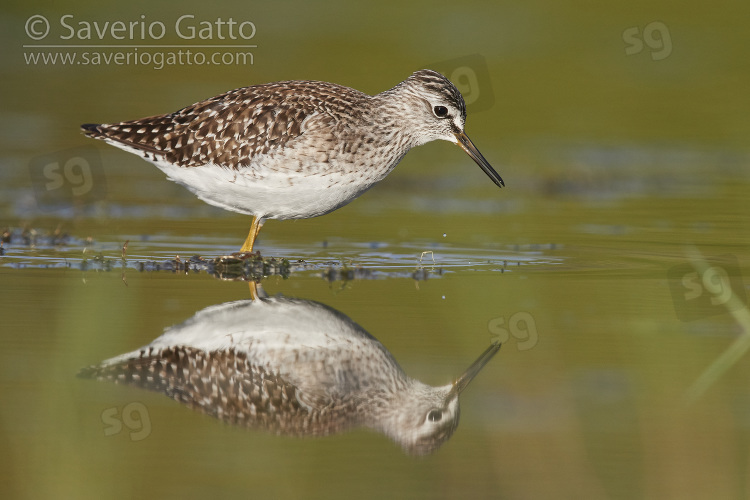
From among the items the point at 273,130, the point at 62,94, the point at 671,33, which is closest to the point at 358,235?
the point at 273,130

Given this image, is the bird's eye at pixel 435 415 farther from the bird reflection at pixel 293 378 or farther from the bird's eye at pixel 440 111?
the bird's eye at pixel 440 111

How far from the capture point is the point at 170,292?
10.0 meters

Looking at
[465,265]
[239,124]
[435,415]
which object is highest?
[239,124]

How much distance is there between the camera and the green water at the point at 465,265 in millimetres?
6359

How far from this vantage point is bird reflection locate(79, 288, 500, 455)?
7012 millimetres

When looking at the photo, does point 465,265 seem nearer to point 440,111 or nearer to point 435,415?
point 440,111

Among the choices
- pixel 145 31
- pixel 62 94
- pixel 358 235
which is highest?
pixel 145 31

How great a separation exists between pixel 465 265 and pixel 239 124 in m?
2.51

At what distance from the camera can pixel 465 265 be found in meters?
11.5

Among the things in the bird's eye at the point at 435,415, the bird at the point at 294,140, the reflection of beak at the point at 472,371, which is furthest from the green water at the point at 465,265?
the bird at the point at 294,140

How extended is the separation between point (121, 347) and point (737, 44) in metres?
19.9

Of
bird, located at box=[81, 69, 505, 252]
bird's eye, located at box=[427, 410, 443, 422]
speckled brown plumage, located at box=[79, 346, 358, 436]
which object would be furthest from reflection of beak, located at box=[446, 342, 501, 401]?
bird, located at box=[81, 69, 505, 252]

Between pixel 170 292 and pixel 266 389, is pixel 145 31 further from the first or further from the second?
pixel 266 389

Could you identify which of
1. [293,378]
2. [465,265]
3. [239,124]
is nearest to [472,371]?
[293,378]
